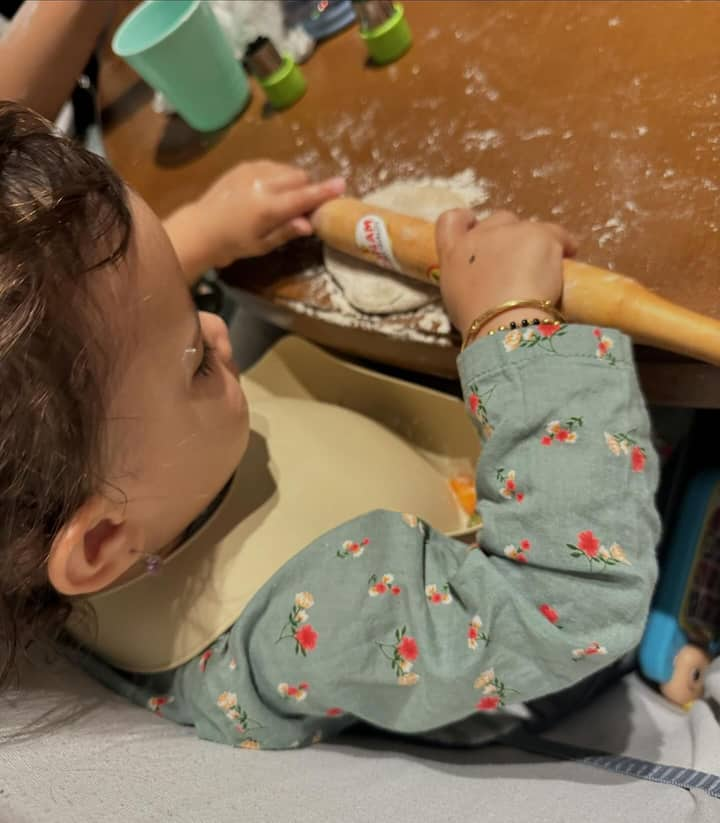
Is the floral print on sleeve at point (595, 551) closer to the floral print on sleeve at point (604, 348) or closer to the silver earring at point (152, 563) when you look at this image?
the floral print on sleeve at point (604, 348)

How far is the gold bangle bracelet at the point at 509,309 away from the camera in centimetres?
69

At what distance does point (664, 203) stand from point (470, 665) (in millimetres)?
472

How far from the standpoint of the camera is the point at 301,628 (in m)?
0.69

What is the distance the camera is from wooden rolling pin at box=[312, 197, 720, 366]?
2.03 feet

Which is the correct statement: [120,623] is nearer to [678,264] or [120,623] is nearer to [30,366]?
[30,366]

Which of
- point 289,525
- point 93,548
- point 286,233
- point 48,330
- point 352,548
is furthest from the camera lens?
point 286,233

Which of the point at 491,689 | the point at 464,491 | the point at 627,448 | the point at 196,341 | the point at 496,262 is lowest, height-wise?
the point at 464,491

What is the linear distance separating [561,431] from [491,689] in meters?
0.24

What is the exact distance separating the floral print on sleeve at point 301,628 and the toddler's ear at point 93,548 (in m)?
0.15

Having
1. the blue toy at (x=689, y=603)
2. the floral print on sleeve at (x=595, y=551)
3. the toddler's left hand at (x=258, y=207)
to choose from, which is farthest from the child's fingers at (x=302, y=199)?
the blue toy at (x=689, y=603)

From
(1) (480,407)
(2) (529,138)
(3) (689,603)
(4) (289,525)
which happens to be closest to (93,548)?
(4) (289,525)

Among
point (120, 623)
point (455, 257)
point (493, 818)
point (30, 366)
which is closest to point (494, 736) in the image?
point (493, 818)

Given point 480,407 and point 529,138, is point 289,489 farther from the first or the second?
point 529,138

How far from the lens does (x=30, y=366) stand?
502 millimetres
